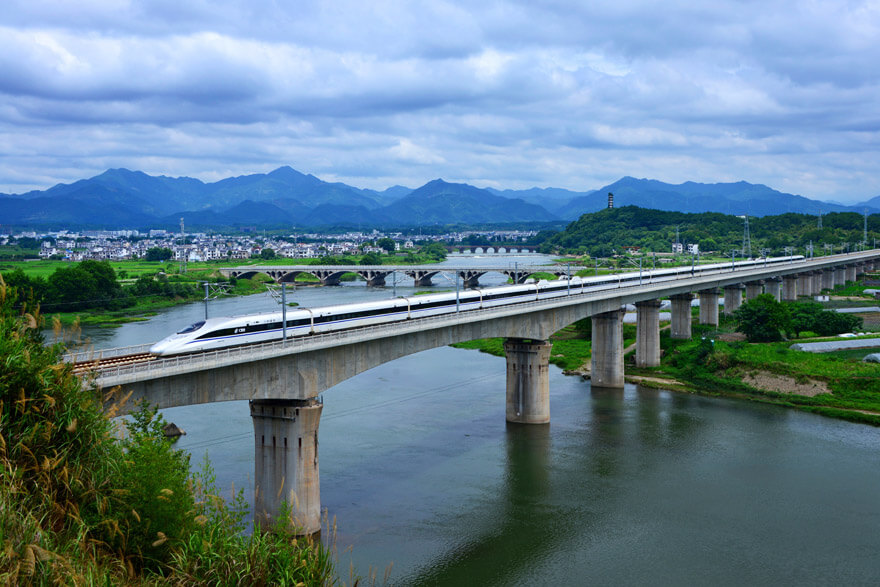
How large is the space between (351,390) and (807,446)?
35268 millimetres

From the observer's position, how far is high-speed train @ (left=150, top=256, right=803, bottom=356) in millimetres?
33094

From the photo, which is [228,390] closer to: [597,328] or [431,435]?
[431,435]

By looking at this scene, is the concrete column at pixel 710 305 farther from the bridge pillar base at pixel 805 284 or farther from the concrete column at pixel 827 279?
the concrete column at pixel 827 279

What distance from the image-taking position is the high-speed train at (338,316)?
33094 millimetres

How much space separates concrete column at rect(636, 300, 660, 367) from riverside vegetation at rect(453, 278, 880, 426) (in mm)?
1314

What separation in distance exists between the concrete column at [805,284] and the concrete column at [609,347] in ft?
248

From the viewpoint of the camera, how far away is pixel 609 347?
223 ft

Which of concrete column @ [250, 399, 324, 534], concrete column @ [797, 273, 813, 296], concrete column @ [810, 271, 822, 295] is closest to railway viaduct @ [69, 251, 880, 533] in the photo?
concrete column @ [250, 399, 324, 534]

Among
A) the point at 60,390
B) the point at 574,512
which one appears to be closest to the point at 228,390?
the point at 60,390

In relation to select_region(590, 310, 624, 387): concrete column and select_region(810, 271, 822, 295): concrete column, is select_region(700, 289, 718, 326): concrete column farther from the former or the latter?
select_region(810, 271, 822, 295): concrete column

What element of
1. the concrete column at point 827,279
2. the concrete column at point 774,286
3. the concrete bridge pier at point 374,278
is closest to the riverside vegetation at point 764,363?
the concrete column at point 774,286

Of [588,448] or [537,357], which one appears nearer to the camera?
[588,448]

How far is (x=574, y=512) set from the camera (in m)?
38.1

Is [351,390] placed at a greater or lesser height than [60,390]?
lesser
